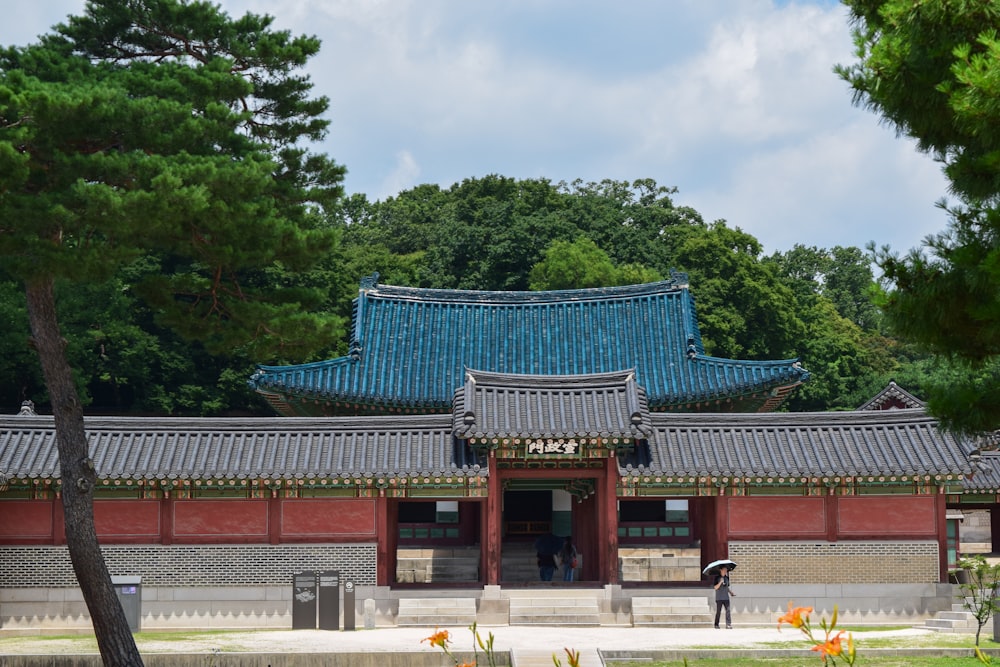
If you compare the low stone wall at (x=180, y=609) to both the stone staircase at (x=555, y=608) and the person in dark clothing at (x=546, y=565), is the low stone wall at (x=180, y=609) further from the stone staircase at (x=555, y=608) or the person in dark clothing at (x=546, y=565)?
the person in dark clothing at (x=546, y=565)

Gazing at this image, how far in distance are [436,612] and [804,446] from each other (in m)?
8.78

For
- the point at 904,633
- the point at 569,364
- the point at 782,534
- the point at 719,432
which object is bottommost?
the point at 904,633

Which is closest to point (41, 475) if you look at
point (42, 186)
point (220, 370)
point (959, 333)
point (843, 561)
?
point (42, 186)

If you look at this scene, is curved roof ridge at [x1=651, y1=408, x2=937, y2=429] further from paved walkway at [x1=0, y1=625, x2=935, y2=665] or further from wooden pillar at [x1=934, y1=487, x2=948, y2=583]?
paved walkway at [x1=0, y1=625, x2=935, y2=665]

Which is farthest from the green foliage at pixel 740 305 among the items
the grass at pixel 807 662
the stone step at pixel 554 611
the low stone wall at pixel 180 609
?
the grass at pixel 807 662

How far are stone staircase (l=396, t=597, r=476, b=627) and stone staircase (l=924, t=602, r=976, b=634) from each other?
951cm

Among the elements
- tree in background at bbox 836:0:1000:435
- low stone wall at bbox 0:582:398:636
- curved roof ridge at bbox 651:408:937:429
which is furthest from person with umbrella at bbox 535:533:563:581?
tree in background at bbox 836:0:1000:435

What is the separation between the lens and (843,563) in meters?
26.7

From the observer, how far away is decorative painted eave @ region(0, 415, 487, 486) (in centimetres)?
2581

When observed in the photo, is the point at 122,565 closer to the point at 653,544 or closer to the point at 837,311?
the point at 653,544

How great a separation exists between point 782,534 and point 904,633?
3466 mm

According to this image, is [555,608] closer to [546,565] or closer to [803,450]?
[546,565]

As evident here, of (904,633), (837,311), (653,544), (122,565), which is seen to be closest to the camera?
(904,633)

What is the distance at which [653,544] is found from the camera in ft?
110
